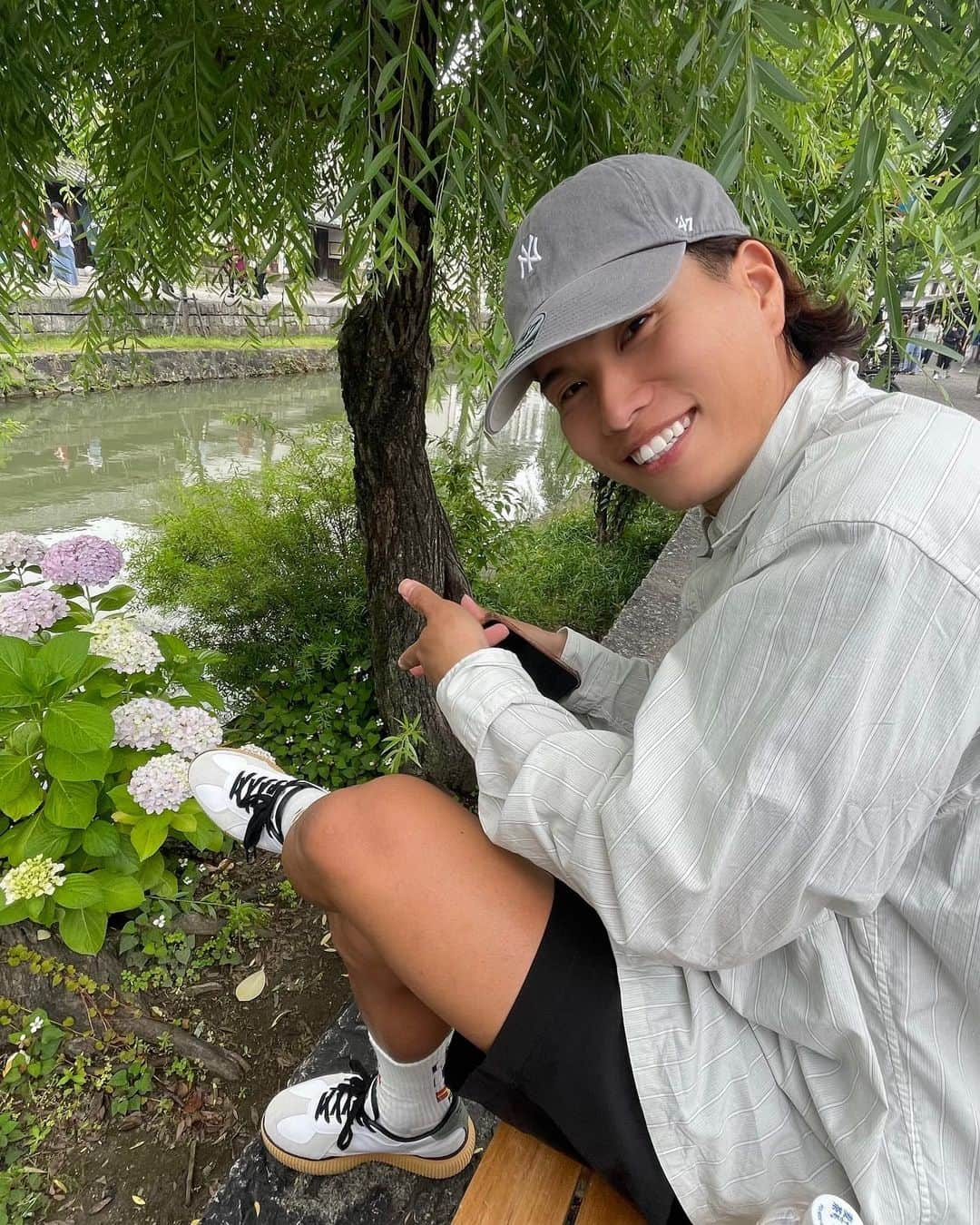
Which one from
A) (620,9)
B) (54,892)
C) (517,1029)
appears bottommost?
(54,892)

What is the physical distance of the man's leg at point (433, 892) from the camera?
40.2 inches

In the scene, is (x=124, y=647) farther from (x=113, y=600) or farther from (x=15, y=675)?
(x=113, y=600)

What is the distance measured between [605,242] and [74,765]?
1.53 m

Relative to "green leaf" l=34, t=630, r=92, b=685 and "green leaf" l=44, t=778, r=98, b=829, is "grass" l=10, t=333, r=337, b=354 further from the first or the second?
"green leaf" l=44, t=778, r=98, b=829

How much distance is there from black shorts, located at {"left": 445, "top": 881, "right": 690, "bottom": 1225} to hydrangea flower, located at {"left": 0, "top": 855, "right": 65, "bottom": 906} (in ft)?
3.65

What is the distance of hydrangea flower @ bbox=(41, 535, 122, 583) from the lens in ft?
→ 6.56

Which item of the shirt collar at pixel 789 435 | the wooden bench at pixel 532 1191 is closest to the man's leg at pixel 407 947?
the wooden bench at pixel 532 1191

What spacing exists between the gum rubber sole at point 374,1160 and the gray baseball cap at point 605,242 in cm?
155

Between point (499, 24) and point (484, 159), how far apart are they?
0.40m

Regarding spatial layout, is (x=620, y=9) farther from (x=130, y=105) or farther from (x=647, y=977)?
(x=647, y=977)

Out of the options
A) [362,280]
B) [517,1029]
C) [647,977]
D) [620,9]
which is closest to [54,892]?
[517,1029]

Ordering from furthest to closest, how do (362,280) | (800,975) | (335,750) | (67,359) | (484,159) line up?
(67,359) → (335,750) → (362,280) → (484,159) → (800,975)

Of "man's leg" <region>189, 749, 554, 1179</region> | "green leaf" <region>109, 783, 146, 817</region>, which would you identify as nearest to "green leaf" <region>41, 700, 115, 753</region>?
"green leaf" <region>109, 783, 146, 817</region>

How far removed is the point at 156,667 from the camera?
6.98 ft
